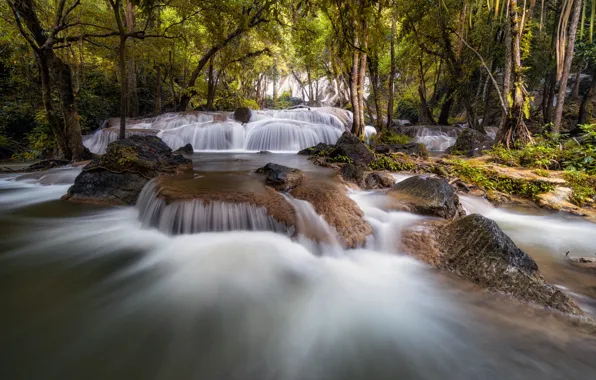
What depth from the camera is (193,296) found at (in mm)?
2459

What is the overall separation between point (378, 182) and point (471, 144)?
23.3 ft

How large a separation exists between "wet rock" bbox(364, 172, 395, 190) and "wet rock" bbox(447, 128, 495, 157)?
6.06 meters

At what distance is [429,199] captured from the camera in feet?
13.0

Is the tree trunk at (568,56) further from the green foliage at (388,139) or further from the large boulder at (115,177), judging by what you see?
the large boulder at (115,177)

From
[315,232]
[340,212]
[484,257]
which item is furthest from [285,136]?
[484,257]

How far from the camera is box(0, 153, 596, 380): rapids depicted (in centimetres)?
172

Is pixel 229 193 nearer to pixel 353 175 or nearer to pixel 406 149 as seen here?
pixel 353 175

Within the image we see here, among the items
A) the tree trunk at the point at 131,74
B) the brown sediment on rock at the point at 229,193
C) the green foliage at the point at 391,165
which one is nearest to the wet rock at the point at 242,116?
the tree trunk at the point at 131,74

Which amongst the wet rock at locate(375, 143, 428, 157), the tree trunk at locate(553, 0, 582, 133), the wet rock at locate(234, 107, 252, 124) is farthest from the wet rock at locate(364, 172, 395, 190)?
the wet rock at locate(234, 107, 252, 124)

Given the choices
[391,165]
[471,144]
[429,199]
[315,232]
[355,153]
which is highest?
[471,144]

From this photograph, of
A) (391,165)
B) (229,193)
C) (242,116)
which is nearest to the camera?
(229,193)

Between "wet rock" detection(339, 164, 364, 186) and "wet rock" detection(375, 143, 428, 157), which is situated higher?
"wet rock" detection(375, 143, 428, 157)

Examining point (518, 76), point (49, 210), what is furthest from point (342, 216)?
point (518, 76)

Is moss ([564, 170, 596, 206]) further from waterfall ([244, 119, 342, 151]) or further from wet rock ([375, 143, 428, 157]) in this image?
waterfall ([244, 119, 342, 151])
